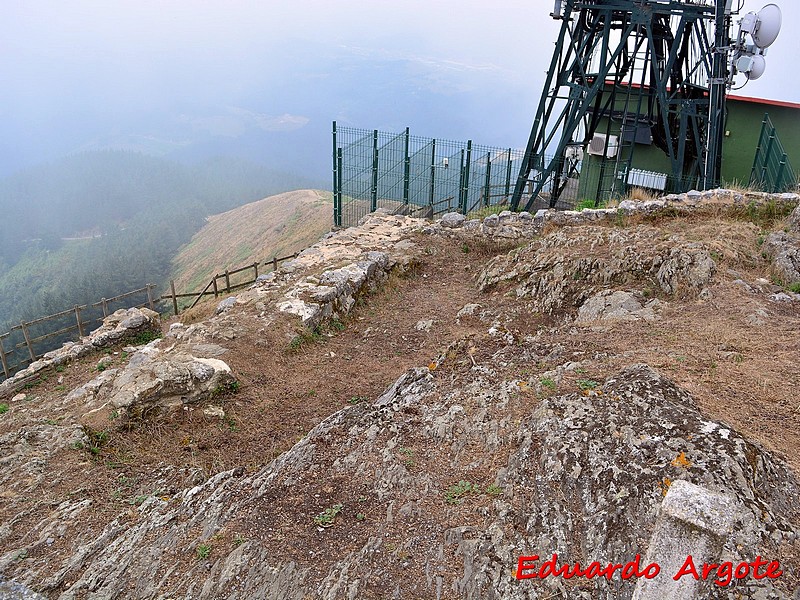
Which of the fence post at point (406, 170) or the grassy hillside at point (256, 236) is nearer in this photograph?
the fence post at point (406, 170)

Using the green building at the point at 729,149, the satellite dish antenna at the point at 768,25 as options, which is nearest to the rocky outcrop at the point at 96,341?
the green building at the point at 729,149

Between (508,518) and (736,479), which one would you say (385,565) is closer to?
(508,518)

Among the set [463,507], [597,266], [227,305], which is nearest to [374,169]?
[227,305]

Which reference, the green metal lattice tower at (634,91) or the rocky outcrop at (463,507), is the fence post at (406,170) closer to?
the green metal lattice tower at (634,91)

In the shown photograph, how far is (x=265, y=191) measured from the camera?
12594cm

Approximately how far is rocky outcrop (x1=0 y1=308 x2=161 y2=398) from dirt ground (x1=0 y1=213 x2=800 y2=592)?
0.37m

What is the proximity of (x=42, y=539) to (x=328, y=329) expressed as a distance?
7.01m

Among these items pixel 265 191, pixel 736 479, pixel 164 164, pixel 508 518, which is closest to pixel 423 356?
pixel 508 518

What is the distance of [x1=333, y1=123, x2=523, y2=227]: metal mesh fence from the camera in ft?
70.0

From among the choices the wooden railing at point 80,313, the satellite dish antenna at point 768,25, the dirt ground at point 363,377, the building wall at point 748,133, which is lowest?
the wooden railing at point 80,313

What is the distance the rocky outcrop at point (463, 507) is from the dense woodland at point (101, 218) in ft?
209

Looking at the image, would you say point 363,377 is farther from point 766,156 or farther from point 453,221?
point 766,156

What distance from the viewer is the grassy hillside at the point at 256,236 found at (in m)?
55.3

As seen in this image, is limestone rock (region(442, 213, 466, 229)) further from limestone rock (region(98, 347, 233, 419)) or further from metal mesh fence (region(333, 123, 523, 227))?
limestone rock (region(98, 347, 233, 419))
